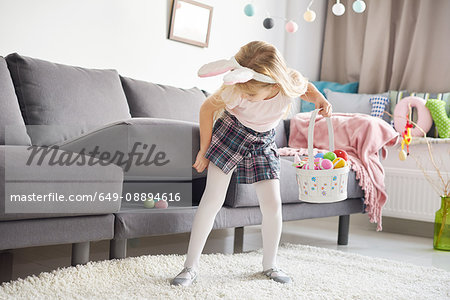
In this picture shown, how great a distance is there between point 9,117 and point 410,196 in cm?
228

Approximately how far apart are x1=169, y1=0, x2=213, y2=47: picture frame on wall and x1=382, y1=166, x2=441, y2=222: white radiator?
142 cm

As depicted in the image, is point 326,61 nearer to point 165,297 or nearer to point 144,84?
point 144,84

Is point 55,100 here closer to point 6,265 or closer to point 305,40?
point 6,265

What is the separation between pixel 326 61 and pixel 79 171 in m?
2.94

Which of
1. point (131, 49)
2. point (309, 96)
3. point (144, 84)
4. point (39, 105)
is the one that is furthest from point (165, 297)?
point (131, 49)

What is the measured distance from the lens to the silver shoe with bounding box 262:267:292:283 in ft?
5.57

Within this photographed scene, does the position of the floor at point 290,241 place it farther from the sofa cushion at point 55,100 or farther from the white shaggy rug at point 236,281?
the sofa cushion at point 55,100

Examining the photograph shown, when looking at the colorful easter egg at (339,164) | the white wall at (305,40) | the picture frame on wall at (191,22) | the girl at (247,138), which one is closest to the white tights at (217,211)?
the girl at (247,138)

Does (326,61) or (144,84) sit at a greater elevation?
(326,61)

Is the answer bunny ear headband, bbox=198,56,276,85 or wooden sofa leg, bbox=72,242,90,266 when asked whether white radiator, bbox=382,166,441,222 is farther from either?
wooden sofa leg, bbox=72,242,90,266

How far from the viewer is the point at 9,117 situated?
1929 mm

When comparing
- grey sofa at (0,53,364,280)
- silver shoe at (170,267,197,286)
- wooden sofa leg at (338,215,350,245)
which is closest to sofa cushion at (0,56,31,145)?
→ grey sofa at (0,53,364,280)

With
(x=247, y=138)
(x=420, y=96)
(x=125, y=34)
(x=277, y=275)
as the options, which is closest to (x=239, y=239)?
(x=277, y=275)

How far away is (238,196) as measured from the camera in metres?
2.04
